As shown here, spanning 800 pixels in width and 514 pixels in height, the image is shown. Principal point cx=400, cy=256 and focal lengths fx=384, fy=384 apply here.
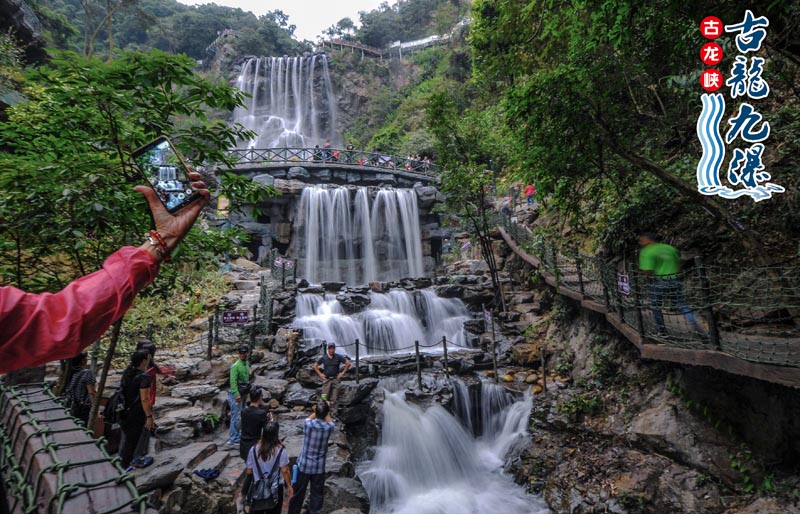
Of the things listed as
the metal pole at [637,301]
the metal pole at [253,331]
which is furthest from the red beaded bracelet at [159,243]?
the metal pole at [253,331]

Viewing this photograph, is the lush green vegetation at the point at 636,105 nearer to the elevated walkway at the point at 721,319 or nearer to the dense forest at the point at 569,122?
the dense forest at the point at 569,122

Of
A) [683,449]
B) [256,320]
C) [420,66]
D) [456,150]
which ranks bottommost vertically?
[683,449]

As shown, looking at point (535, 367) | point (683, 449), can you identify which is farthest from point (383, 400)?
point (683, 449)

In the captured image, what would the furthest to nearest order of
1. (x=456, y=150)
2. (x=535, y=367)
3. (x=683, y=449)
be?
(x=456, y=150) < (x=535, y=367) < (x=683, y=449)

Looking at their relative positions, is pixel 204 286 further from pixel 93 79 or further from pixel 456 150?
pixel 93 79

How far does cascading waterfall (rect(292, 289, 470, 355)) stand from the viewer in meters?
13.5

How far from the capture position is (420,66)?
4394cm

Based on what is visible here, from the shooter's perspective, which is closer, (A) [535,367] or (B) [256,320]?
(A) [535,367]

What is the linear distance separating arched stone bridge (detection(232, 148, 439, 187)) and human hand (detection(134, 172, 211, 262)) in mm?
23300

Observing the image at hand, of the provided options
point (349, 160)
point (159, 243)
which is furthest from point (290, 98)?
Result: point (159, 243)

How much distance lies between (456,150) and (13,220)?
41.7ft

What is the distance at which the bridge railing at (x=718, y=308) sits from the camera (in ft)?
15.4

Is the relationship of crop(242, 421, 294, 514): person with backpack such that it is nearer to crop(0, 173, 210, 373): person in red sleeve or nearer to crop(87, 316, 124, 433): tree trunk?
crop(87, 316, 124, 433): tree trunk

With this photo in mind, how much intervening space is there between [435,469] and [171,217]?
8767 millimetres
